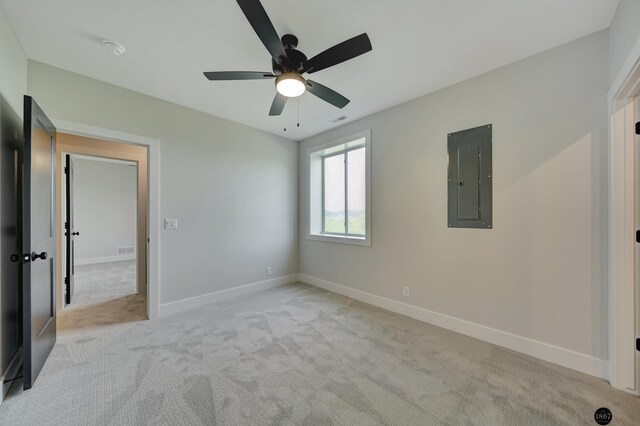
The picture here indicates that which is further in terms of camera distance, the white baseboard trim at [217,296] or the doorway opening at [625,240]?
the white baseboard trim at [217,296]

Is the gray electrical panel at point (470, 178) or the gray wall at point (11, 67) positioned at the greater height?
the gray wall at point (11, 67)

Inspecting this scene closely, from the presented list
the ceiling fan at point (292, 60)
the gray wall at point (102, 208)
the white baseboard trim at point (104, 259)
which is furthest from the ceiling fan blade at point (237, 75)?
the white baseboard trim at point (104, 259)

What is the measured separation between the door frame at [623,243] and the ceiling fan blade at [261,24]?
2264mm

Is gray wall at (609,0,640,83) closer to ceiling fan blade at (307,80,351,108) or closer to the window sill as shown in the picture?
ceiling fan blade at (307,80,351,108)

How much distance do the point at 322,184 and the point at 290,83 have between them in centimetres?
281

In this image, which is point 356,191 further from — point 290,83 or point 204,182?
point 290,83

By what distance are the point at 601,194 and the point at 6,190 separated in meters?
4.36

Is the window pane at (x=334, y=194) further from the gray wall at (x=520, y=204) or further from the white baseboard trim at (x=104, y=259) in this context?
the white baseboard trim at (x=104, y=259)

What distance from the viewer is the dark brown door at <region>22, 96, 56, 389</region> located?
1767mm

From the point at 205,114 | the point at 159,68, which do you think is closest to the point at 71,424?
the point at 159,68

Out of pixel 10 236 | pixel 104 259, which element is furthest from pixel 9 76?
pixel 104 259

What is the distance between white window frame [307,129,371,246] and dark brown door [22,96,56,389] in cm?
313

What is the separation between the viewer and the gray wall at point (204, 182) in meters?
2.62

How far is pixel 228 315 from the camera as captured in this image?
3.11 meters
